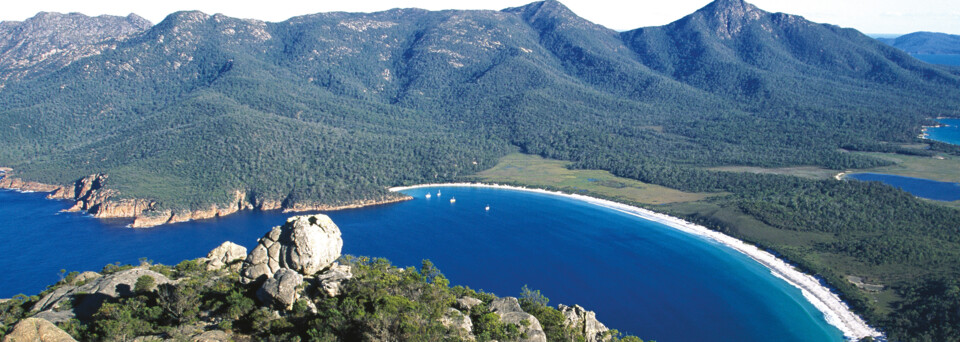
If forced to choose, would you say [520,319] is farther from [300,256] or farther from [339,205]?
[339,205]

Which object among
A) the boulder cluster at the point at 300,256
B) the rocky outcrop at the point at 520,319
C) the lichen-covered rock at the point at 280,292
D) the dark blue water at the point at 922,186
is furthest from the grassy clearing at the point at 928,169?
the lichen-covered rock at the point at 280,292

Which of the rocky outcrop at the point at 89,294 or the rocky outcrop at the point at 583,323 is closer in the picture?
the rocky outcrop at the point at 89,294

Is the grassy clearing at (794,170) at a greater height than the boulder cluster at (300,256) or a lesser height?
lesser

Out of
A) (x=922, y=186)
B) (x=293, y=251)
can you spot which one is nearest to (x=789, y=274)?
(x=922, y=186)

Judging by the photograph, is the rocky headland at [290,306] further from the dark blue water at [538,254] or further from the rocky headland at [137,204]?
the rocky headland at [137,204]

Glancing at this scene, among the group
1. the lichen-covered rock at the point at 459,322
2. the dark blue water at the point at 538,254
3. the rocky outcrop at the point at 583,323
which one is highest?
the lichen-covered rock at the point at 459,322

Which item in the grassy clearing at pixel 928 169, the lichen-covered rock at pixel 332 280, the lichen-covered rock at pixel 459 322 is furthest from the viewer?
the grassy clearing at pixel 928 169

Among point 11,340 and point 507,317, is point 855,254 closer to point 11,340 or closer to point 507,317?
point 507,317
